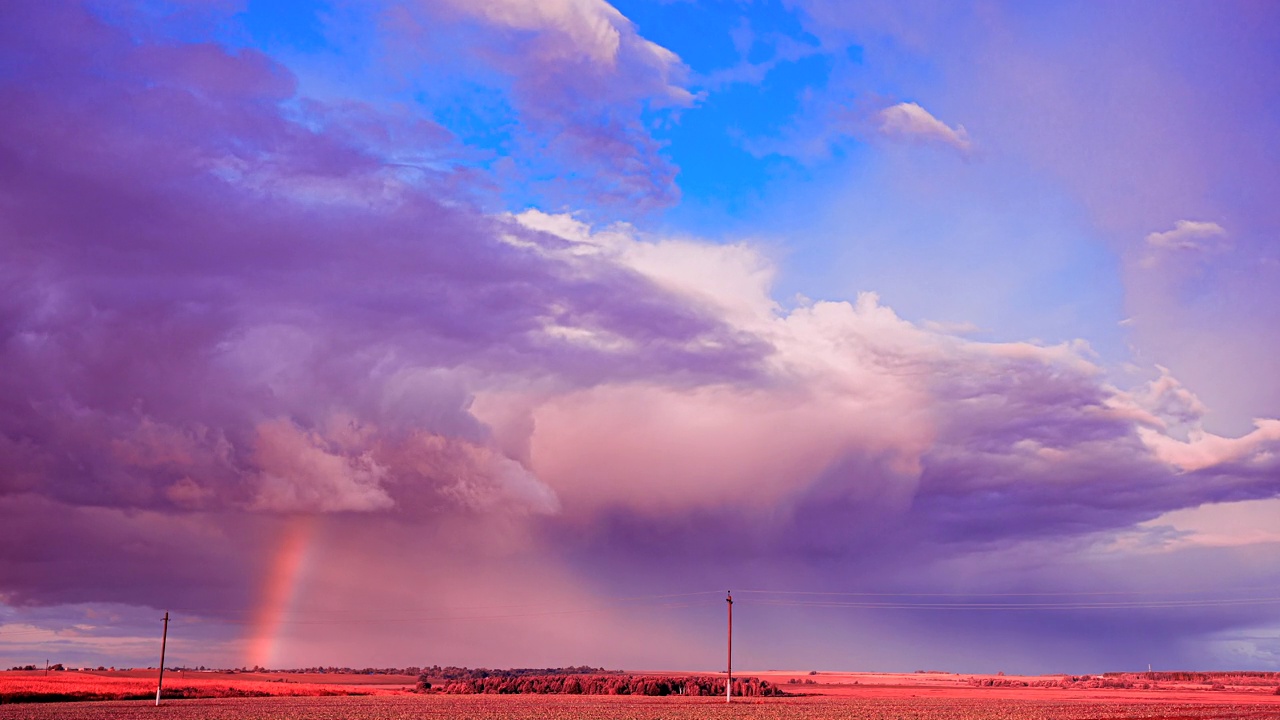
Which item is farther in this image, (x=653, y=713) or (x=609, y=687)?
(x=609, y=687)

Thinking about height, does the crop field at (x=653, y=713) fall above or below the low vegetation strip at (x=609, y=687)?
above

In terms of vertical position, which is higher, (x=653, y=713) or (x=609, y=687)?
(x=653, y=713)

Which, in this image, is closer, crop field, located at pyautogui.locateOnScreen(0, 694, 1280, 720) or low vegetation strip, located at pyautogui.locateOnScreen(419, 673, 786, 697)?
crop field, located at pyautogui.locateOnScreen(0, 694, 1280, 720)

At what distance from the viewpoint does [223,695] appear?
14275 centimetres

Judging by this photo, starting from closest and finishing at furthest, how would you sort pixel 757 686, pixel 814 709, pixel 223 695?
pixel 814 709, pixel 223 695, pixel 757 686

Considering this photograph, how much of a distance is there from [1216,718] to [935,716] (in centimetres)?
2183

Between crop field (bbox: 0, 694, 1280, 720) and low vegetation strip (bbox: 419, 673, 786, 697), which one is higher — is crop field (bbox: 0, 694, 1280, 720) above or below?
above

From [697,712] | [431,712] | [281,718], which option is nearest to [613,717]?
[697,712]

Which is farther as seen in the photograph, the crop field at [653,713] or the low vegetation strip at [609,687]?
the low vegetation strip at [609,687]

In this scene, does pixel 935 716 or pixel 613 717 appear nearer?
pixel 613 717

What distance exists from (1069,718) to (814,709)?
26321mm

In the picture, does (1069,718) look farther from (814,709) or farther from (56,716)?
(56,716)

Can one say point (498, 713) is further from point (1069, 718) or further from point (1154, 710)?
point (1154, 710)

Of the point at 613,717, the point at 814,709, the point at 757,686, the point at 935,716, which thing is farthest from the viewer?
the point at 757,686
